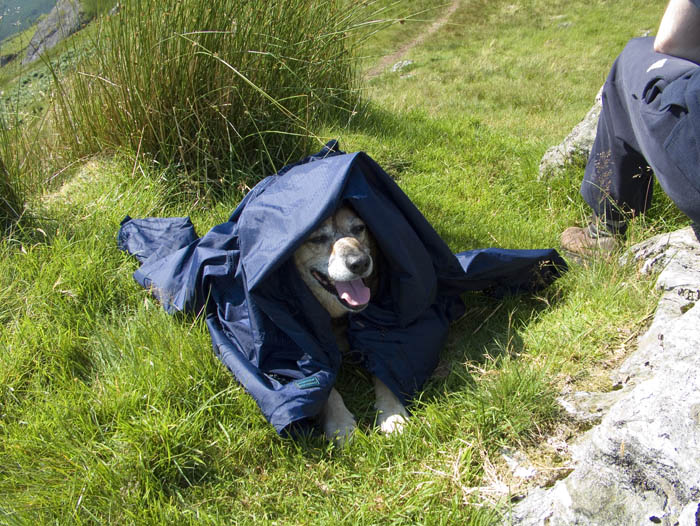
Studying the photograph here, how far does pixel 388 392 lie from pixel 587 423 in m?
0.98

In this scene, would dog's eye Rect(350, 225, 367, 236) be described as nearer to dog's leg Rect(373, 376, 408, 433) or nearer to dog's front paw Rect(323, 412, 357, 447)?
dog's leg Rect(373, 376, 408, 433)

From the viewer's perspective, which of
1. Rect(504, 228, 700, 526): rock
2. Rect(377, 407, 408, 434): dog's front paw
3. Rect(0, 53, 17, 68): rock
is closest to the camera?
Rect(504, 228, 700, 526): rock

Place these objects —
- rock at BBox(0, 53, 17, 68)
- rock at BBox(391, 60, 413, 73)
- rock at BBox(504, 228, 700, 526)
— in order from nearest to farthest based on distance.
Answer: rock at BBox(504, 228, 700, 526)
rock at BBox(0, 53, 17, 68)
rock at BBox(391, 60, 413, 73)

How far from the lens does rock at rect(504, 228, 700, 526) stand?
1651 millimetres

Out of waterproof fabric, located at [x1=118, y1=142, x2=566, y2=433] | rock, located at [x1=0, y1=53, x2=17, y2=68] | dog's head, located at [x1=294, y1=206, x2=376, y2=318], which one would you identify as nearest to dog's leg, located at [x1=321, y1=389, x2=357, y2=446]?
waterproof fabric, located at [x1=118, y1=142, x2=566, y2=433]

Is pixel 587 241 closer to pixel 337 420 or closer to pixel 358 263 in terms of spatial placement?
pixel 358 263

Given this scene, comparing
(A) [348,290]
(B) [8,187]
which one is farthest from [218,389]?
(B) [8,187]

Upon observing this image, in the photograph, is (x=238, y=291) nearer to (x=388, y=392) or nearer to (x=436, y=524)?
(x=388, y=392)

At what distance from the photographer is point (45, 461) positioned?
225 centimetres

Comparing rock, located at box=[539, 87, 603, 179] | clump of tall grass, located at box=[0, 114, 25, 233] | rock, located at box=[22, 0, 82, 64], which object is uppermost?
rock, located at box=[22, 0, 82, 64]

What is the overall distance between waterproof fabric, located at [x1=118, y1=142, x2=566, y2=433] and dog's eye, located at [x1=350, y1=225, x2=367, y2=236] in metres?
0.09

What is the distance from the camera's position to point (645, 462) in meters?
1.74

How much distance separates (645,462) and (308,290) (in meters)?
1.66

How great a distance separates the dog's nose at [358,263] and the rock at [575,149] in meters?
2.82
